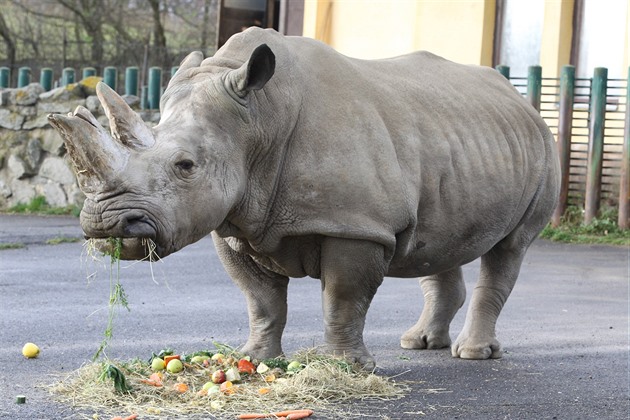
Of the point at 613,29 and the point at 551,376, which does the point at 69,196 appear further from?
the point at 551,376

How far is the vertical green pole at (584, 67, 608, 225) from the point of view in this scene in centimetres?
1495

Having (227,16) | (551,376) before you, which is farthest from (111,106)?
(227,16)

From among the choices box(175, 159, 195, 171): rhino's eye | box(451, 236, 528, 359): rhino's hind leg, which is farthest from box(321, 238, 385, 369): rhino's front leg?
box(451, 236, 528, 359): rhino's hind leg

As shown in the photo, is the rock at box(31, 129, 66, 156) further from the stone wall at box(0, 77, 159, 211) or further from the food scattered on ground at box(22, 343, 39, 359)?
the food scattered on ground at box(22, 343, 39, 359)

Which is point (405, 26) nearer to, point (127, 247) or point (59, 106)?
point (59, 106)

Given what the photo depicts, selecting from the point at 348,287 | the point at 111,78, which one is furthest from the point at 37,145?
the point at 348,287

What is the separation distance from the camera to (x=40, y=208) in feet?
52.8

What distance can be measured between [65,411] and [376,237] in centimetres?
173

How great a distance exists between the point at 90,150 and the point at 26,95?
11380 mm

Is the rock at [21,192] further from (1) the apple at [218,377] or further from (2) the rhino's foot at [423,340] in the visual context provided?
(1) the apple at [218,377]

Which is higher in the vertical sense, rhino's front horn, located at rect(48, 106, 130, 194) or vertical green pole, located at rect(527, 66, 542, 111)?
rhino's front horn, located at rect(48, 106, 130, 194)

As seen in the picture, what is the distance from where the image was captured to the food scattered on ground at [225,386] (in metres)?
6.12

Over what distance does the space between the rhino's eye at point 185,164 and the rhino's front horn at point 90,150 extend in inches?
10.9

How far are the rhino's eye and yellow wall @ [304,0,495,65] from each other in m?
11.0
